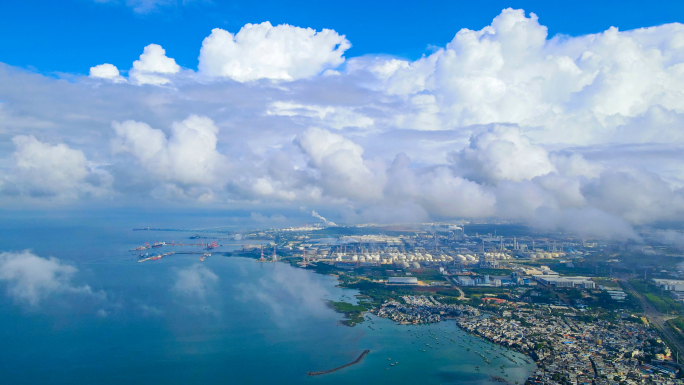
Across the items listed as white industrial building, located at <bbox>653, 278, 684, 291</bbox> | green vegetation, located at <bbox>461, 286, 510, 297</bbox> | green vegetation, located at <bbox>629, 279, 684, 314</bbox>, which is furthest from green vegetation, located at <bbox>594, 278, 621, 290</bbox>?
green vegetation, located at <bbox>461, 286, 510, 297</bbox>

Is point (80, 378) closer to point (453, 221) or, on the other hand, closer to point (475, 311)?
point (475, 311)

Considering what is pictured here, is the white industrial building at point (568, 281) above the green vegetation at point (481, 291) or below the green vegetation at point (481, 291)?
above

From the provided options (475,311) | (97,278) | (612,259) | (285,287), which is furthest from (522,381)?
(97,278)

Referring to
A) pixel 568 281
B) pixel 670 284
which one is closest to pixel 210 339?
pixel 568 281

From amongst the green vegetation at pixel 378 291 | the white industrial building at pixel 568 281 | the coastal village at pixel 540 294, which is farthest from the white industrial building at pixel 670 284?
the green vegetation at pixel 378 291

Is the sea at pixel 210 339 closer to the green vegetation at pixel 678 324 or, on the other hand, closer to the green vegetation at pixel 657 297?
the green vegetation at pixel 678 324

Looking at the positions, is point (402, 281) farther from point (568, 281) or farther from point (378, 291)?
point (568, 281)
